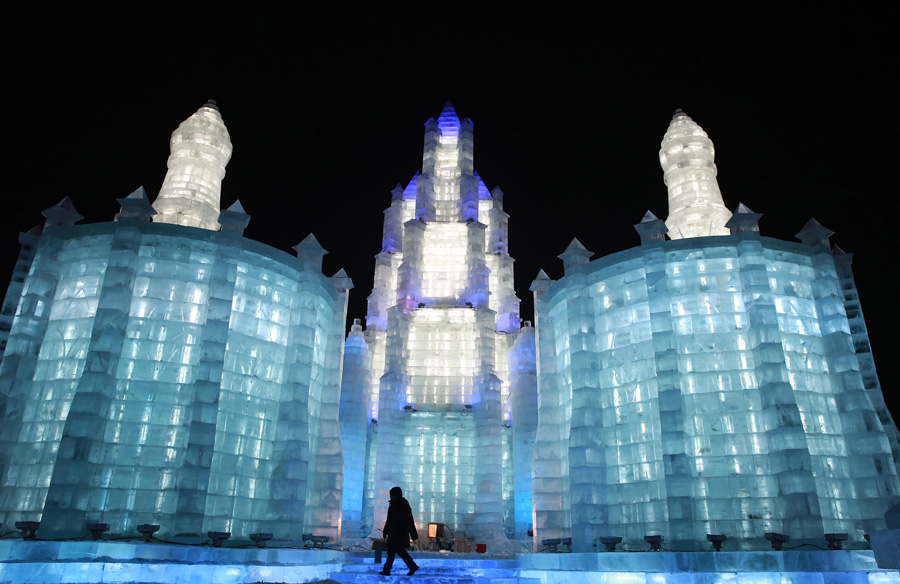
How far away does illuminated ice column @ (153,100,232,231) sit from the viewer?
32.3 metres

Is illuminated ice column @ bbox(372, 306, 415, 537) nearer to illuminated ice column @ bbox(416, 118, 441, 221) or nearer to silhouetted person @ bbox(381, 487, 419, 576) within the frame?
illuminated ice column @ bbox(416, 118, 441, 221)

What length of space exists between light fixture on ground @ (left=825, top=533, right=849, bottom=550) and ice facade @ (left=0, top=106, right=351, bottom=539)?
1861cm

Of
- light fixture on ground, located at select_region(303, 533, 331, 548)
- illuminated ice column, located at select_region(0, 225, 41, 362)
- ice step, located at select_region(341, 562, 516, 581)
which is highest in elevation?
illuminated ice column, located at select_region(0, 225, 41, 362)

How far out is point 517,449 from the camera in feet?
142

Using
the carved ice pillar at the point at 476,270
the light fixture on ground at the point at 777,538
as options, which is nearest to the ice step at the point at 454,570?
the light fixture on ground at the point at 777,538

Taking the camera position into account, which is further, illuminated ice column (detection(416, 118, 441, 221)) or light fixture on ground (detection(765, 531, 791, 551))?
illuminated ice column (detection(416, 118, 441, 221))

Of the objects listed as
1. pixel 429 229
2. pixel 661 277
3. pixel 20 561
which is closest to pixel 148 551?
pixel 20 561

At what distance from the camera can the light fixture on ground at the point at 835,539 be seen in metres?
19.6

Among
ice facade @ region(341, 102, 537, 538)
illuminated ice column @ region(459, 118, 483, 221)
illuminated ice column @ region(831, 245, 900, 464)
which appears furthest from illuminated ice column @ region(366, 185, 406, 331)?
illuminated ice column @ region(831, 245, 900, 464)

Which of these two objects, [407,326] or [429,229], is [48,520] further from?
[429,229]

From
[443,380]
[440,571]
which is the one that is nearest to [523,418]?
[443,380]

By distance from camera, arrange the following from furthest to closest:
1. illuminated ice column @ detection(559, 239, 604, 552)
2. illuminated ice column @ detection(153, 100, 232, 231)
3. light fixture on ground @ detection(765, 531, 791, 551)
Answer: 1. illuminated ice column @ detection(153, 100, 232, 231)
2. illuminated ice column @ detection(559, 239, 604, 552)
3. light fixture on ground @ detection(765, 531, 791, 551)

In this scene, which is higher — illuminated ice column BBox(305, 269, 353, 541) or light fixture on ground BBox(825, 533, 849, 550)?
illuminated ice column BBox(305, 269, 353, 541)

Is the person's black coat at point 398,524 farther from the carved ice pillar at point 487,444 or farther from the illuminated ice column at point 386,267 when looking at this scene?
the illuminated ice column at point 386,267
